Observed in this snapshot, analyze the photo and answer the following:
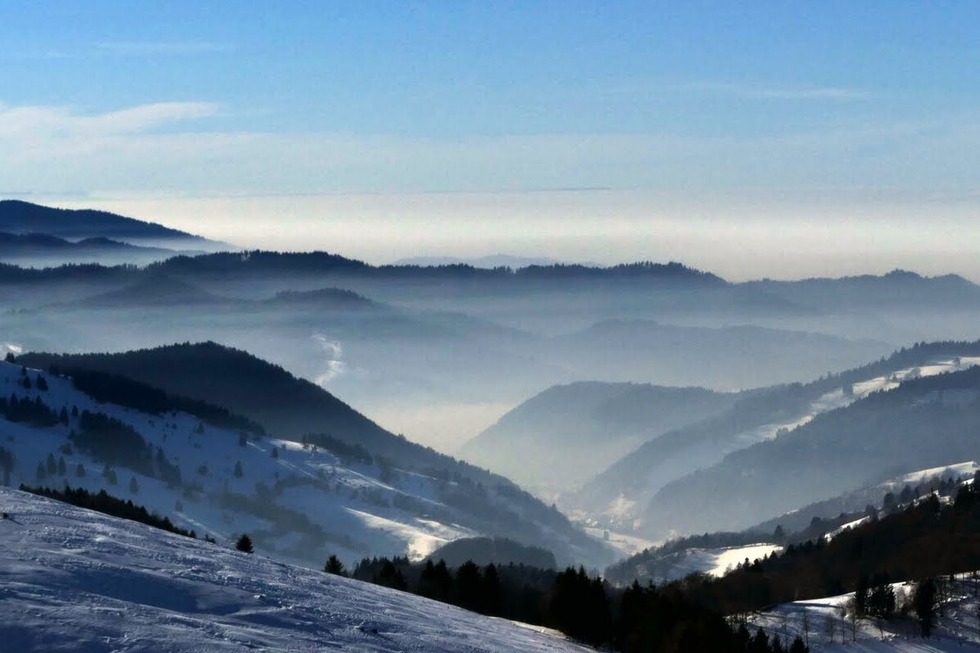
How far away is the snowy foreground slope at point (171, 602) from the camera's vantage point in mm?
45188

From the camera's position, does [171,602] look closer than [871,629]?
Yes

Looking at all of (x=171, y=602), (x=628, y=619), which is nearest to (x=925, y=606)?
(x=628, y=619)

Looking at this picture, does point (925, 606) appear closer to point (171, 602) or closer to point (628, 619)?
point (628, 619)

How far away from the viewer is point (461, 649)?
60.7 metres

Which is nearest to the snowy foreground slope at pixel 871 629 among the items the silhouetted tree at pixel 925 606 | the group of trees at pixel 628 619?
the silhouetted tree at pixel 925 606

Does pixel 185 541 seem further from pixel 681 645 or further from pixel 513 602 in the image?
pixel 513 602

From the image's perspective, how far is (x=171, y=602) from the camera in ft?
175

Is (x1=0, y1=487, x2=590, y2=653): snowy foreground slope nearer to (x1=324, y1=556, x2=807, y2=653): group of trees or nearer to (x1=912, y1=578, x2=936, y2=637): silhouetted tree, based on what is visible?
(x1=324, y1=556, x2=807, y2=653): group of trees

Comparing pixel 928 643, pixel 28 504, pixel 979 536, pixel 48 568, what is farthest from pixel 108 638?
pixel 979 536

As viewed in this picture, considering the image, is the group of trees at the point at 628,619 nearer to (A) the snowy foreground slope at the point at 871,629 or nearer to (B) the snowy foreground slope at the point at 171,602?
(A) the snowy foreground slope at the point at 871,629

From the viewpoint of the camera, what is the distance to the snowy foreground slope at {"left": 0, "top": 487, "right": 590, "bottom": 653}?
148 ft

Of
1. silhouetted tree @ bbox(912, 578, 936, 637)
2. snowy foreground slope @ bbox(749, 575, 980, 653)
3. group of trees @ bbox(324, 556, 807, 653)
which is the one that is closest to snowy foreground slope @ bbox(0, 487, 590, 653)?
group of trees @ bbox(324, 556, 807, 653)

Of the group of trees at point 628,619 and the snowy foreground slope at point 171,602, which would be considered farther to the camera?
the group of trees at point 628,619

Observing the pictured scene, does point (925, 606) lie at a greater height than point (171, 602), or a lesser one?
lesser
